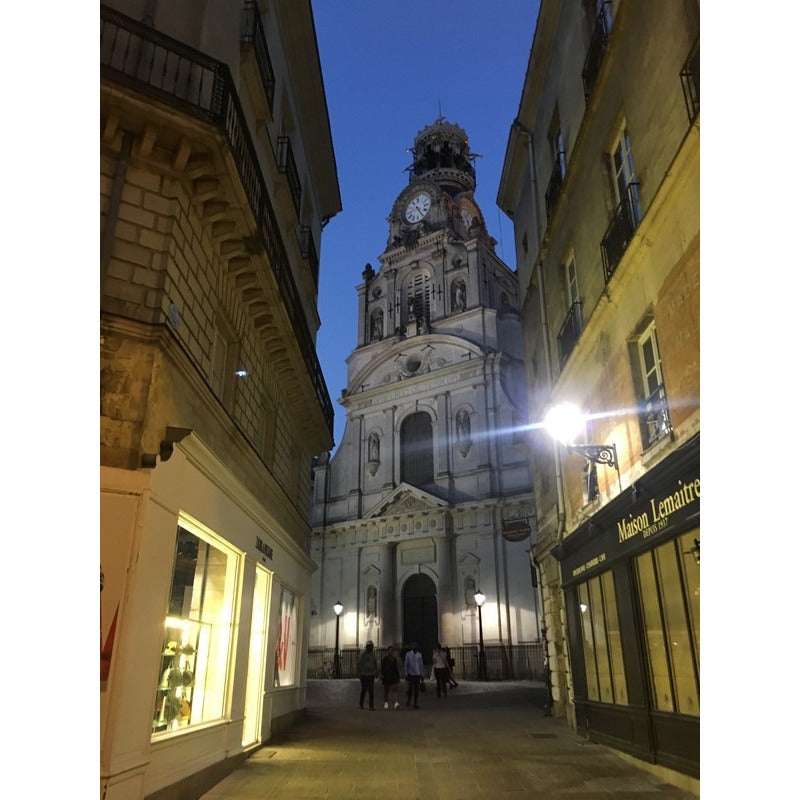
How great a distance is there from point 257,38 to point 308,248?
5.73 metres

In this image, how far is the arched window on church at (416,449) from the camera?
3319 centimetres

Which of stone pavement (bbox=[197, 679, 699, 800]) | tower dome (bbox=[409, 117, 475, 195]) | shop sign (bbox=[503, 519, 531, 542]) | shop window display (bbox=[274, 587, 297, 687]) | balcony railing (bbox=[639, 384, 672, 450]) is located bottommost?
stone pavement (bbox=[197, 679, 699, 800])

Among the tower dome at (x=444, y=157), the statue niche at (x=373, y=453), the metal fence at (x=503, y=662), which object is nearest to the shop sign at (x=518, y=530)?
the metal fence at (x=503, y=662)

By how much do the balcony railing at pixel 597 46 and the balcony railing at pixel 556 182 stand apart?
201cm

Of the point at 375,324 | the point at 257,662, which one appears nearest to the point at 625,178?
the point at 257,662

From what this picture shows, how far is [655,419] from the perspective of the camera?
774 centimetres

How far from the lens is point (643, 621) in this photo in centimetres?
810

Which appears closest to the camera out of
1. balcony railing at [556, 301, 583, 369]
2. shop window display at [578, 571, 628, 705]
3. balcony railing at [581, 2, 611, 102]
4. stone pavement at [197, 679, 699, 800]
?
stone pavement at [197, 679, 699, 800]

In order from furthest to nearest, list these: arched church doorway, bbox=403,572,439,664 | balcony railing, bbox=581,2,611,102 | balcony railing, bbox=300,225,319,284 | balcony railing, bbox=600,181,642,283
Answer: arched church doorway, bbox=403,572,439,664
balcony railing, bbox=300,225,319,284
balcony railing, bbox=581,2,611,102
balcony railing, bbox=600,181,642,283

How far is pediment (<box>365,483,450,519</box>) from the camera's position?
30933 mm

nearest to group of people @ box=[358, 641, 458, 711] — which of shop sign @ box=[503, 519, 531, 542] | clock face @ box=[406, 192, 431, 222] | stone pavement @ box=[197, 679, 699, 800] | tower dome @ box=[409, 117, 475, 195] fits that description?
stone pavement @ box=[197, 679, 699, 800]

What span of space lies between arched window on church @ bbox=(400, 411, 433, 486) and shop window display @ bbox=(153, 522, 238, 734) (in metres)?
24.5

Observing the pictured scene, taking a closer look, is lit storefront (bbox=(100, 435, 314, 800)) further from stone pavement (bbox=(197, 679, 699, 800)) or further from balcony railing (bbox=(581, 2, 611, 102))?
balcony railing (bbox=(581, 2, 611, 102))

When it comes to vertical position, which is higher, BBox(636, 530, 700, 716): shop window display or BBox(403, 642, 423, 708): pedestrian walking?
BBox(636, 530, 700, 716): shop window display
